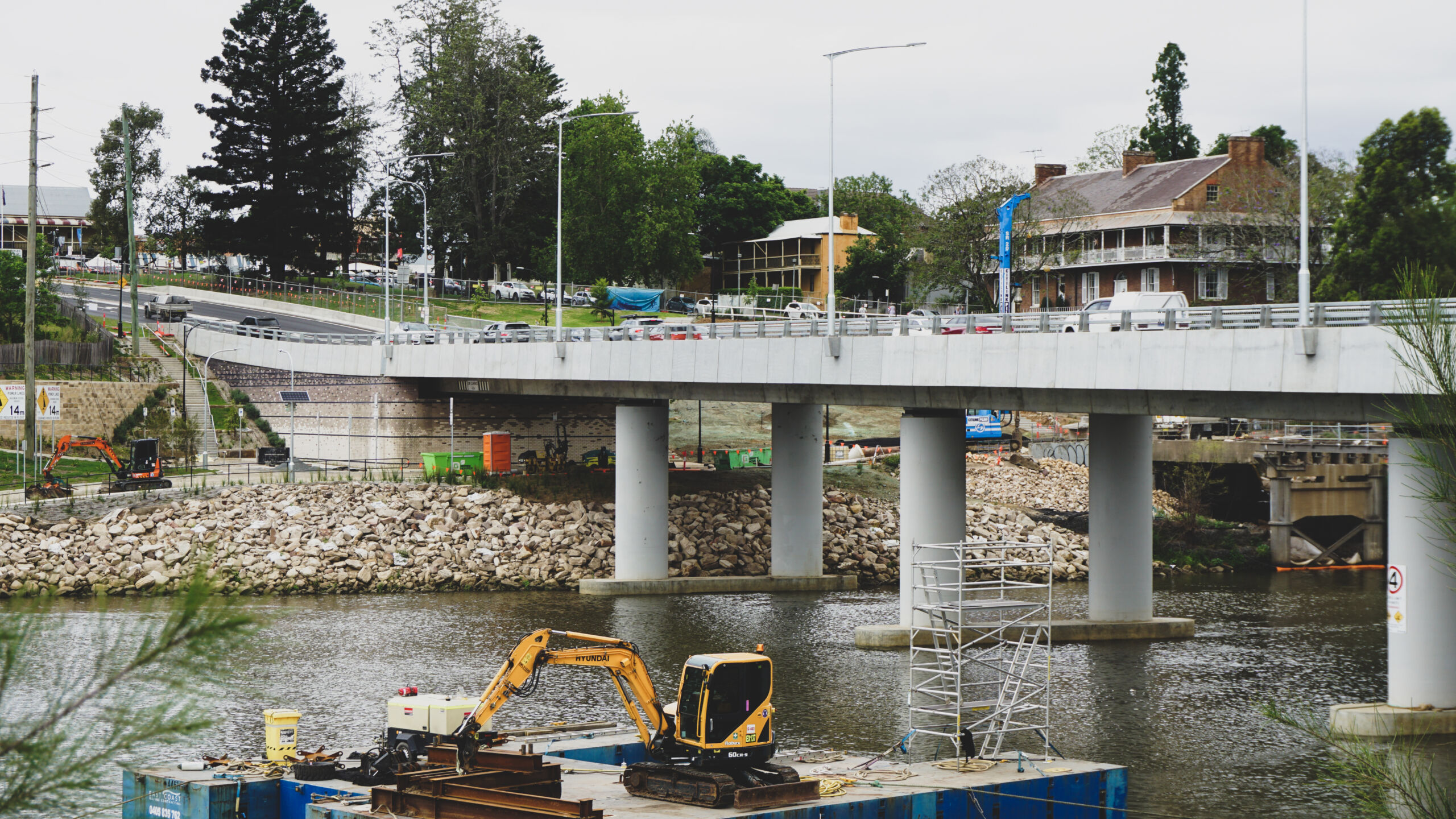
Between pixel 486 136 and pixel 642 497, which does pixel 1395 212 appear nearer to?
pixel 642 497

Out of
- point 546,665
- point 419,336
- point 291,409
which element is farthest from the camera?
point 291,409

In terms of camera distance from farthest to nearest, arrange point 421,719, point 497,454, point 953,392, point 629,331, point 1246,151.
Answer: point 1246,151 < point 497,454 < point 629,331 < point 953,392 < point 421,719

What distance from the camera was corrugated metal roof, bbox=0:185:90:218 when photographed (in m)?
170

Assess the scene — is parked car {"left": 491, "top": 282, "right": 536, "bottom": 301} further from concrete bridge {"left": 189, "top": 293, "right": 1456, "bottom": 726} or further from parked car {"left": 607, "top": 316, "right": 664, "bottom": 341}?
parked car {"left": 607, "top": 316, "right": 664, "bottom": 341}

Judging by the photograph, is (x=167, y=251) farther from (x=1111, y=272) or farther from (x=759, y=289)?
(x=1111, y=272)

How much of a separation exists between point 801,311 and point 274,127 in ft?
142

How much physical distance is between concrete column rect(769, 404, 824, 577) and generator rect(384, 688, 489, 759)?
31.0 metres

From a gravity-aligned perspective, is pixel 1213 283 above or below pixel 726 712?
above

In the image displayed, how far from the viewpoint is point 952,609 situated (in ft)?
90.2

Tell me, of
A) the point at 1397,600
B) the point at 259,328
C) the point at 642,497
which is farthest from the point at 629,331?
the point at 259,328

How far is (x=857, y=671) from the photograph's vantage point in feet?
122

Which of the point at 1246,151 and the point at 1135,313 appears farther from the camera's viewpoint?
the point at 1246,151

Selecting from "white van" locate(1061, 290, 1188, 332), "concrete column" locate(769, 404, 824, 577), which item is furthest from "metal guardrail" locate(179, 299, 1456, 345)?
"concrete column" locate(769, 404, 824, 577)

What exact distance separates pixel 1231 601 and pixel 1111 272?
32.1m
